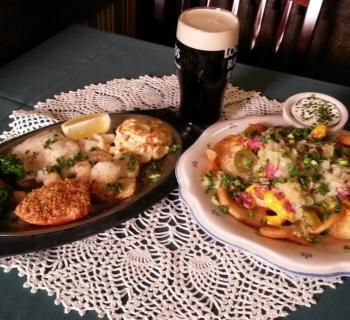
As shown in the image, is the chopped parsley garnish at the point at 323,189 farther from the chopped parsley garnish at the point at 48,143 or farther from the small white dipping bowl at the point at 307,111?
the chopped parsley garnish at the point at 48,143

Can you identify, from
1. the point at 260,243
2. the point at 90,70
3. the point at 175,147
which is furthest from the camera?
the point at 90,70

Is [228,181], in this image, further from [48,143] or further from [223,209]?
[48,143]

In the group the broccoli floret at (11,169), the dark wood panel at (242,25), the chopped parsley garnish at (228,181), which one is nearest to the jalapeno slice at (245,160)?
the chopped parsley garnish at (228,181)

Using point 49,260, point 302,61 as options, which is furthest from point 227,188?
point 302,61

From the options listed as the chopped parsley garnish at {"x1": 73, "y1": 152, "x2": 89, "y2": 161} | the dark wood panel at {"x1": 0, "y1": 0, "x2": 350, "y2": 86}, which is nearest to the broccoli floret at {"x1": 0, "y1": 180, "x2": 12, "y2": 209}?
the chopped parsley garnish at {"x1": 73, "y1": 152, "x2": 89, "y2": 161}

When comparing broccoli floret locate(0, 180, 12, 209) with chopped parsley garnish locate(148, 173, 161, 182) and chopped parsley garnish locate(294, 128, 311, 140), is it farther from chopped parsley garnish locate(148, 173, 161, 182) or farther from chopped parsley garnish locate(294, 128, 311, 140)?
chopped parsley garnish locate(294, 128, 311, 140)

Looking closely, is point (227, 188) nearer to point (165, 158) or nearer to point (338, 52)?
point (165, 158)

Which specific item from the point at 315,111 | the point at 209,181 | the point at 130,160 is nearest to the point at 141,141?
the point at 130,160
